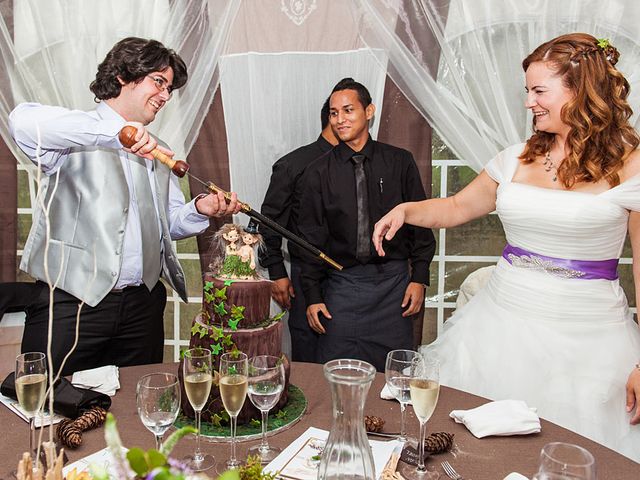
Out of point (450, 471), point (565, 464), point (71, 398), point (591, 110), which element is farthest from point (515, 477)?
point (591, 110)

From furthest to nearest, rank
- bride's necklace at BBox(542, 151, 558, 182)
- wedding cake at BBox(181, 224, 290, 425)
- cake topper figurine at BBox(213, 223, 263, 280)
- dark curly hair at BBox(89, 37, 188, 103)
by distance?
dark curly hair at BBox(89, 37, 188, 103) < bride's necklace at BBox(542, 151, 558, 182) < cake topper figurine at BBox(213, 223, 263, 280) < wedding cake at BBox(181, 224, 290, 425)

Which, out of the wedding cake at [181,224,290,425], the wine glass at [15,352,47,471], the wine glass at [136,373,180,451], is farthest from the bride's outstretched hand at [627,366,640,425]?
the wine glass at [15,352,47,471]

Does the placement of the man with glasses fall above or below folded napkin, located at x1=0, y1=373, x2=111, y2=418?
above

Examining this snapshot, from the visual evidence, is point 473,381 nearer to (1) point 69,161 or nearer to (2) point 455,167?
(2) point 455,167

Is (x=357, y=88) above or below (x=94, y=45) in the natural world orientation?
below

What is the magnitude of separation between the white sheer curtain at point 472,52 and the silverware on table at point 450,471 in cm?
182

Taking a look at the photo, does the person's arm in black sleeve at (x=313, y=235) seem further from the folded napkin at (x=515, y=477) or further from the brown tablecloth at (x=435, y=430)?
the folded napkin at (x=515, y=477)

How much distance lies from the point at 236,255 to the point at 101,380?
492 millimetres

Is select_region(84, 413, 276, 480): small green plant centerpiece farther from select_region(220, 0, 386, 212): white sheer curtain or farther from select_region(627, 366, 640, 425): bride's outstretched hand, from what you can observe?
select_region(220, 0, 386, 212): white sheer curtain

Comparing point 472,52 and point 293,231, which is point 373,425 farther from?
point 472,52

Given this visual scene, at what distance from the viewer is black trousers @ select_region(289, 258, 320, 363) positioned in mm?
3082

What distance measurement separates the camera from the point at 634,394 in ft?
5.95

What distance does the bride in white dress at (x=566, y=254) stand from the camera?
1.97 metres

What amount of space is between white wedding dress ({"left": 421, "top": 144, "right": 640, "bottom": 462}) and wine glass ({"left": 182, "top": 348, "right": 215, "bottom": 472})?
38.2 inches
